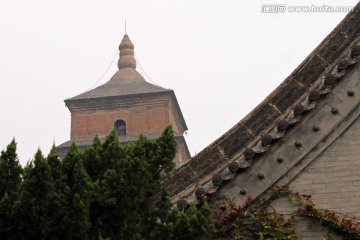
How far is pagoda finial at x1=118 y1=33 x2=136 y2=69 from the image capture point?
68000mm

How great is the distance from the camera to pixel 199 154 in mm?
14156

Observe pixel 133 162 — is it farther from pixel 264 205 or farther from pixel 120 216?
pixel 264 205

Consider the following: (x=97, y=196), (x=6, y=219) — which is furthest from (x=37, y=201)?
(x=97, y=196)

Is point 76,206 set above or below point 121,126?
below

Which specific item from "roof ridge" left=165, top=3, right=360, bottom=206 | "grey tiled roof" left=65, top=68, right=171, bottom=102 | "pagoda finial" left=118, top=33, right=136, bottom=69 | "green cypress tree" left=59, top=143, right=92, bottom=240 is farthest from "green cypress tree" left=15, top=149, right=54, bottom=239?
"pagoda finial" left=118, top=33, right=136, bottom=69

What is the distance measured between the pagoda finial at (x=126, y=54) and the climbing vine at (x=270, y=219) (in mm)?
57114

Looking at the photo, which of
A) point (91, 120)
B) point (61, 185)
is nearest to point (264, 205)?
point (61, 185)

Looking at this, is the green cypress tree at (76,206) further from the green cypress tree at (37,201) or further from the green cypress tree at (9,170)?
the green cypress tree at (9,170)

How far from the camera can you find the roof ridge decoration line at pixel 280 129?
11289mm

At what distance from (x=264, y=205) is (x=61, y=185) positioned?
3186mm

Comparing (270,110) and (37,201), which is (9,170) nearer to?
(37,201)

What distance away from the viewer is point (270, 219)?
1106 cm

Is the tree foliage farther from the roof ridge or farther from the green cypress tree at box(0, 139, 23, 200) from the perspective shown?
the roof ridge

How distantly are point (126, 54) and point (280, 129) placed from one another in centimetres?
5793
